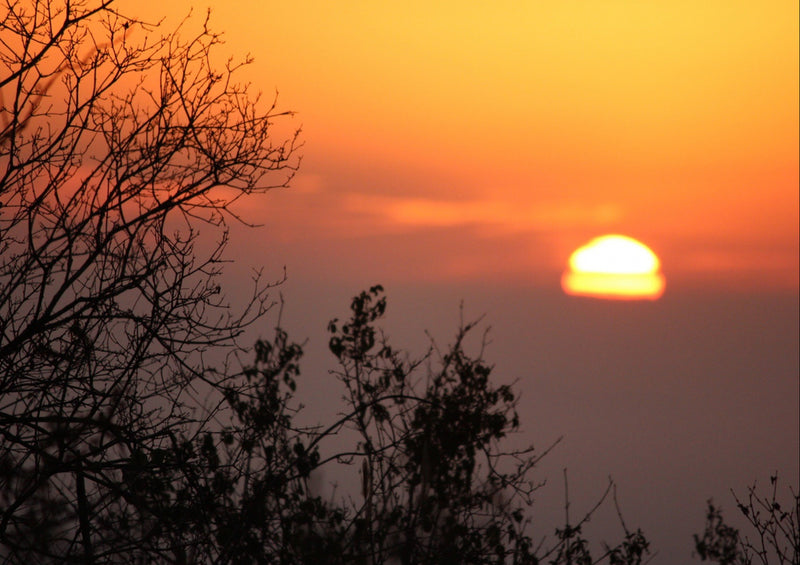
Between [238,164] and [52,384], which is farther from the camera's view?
[238,164]

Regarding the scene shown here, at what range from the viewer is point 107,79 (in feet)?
27.0

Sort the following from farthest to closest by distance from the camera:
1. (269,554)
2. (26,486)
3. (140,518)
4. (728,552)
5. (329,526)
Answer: (728,552) → (329,526) → (269,554) → (140,518) → (26,486)

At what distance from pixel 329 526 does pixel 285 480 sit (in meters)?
2.30

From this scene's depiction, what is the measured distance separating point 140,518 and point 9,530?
39.6 inches

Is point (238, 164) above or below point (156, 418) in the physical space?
above

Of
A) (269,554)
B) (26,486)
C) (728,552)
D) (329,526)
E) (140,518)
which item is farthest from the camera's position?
(728,552)

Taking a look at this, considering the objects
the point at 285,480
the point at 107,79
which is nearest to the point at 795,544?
the point at 285,480

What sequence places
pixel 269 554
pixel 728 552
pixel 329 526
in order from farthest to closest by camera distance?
1. pixel 728 552
2. pixel 329 526
3. pixel 269 554

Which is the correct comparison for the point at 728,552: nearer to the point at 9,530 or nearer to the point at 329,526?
the point at 329,526

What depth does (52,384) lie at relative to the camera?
7.44 m

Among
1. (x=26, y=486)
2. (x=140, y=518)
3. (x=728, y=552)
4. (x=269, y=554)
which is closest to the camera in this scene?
(x=26, y=486)

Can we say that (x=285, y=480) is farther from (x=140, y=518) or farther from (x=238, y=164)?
(x=238, y=164)

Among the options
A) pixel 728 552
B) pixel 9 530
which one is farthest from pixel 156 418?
pixel 728 552

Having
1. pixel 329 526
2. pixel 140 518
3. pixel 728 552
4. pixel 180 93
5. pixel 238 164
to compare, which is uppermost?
pixel 180 93
